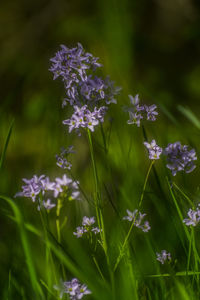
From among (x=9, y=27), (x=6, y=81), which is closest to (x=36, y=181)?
(x=6, y=81)

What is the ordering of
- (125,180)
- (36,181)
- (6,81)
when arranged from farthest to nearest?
(6,81) < (125,180) < (36,181)

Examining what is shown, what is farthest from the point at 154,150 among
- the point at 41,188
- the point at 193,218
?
the point at 41,188

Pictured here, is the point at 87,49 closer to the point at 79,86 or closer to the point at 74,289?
the point at 79,86

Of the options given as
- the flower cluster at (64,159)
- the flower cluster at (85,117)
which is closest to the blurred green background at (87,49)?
the flower cluster at (64,159)

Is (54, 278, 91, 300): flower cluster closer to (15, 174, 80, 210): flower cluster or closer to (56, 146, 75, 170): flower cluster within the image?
(15, 174, 80, 210): flower cluster

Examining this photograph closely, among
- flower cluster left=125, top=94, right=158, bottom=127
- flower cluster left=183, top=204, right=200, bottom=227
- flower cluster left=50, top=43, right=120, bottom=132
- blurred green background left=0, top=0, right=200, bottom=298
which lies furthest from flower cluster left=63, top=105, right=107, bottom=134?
blurred green background left=0, top=0, right=200, bottom=298

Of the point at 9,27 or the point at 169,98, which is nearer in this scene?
the point at 169,98

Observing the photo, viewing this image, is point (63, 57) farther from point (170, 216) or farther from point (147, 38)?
point (147, 38)
